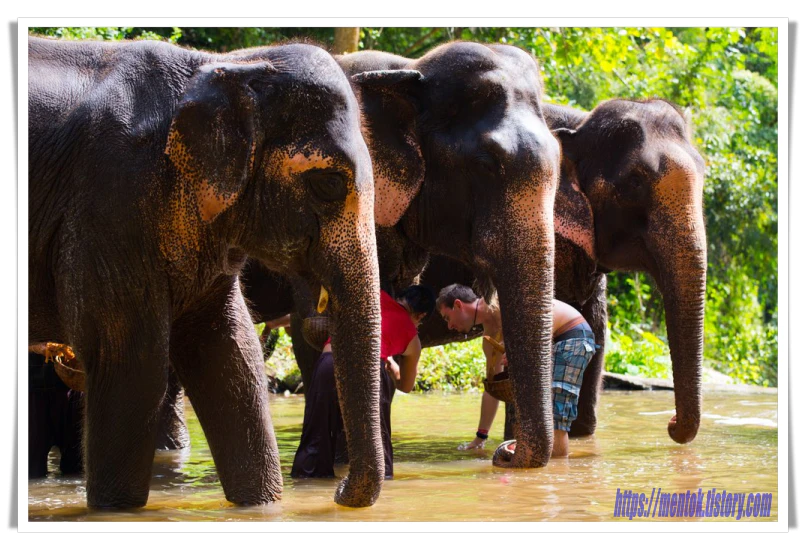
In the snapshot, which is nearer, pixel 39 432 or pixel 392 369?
pixel 39 432

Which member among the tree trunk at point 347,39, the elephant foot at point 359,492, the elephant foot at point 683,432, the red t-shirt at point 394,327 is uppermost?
the tree trunk at point 347,39

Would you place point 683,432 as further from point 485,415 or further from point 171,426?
point 171,426

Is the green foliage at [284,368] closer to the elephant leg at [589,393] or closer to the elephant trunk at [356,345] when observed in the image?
the elephant leg at [589,393]

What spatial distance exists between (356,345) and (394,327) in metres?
1.77

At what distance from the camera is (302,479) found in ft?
18.8

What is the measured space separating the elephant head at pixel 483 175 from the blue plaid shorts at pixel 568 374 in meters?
0.71

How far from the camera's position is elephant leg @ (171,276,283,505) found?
4.68 metres

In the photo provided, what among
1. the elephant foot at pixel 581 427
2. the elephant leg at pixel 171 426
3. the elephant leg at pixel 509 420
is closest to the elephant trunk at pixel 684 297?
the elephant leg at pixel 509 420

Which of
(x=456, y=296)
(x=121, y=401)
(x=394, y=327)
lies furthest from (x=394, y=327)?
(x=121, y=401)

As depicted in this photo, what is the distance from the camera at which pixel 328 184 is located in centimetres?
422

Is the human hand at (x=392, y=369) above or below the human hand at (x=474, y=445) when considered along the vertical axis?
above

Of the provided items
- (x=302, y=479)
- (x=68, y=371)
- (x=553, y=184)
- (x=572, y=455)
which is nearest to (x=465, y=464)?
(x=572, y=455)

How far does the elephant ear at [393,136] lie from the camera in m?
6.13

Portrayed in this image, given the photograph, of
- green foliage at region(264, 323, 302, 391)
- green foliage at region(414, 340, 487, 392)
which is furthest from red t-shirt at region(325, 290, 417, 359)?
green foliage at region(414, 340, 487, 392)
